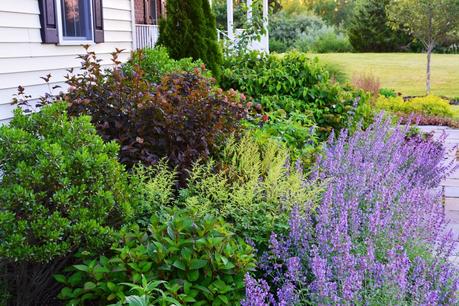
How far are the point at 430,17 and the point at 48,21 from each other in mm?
13374

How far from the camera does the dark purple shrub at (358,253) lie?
2223 millimetres

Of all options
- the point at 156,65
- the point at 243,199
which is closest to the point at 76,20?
the point at 156,65

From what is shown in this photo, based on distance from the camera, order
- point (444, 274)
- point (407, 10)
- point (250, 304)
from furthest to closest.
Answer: point (407, 10) → point (444, 274) → point (250, 304)

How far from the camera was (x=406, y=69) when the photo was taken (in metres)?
24.3

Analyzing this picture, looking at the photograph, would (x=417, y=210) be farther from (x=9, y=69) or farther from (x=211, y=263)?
(x=9, y=69)

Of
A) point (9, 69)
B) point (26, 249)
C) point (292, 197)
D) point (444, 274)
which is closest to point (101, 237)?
point (26, 249)

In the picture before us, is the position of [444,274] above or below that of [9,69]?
below

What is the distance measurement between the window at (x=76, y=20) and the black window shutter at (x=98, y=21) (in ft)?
0.19

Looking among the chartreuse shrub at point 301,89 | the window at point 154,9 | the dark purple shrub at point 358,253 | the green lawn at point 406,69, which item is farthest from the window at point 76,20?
the green lawn at point 406,69

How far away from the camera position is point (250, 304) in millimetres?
2131

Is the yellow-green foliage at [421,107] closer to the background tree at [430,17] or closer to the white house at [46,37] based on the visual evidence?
the background tree at [430,17]

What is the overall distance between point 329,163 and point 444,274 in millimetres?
1348

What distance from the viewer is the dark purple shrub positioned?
7.29ft

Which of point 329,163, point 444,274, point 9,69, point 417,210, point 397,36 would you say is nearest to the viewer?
point 444,274
